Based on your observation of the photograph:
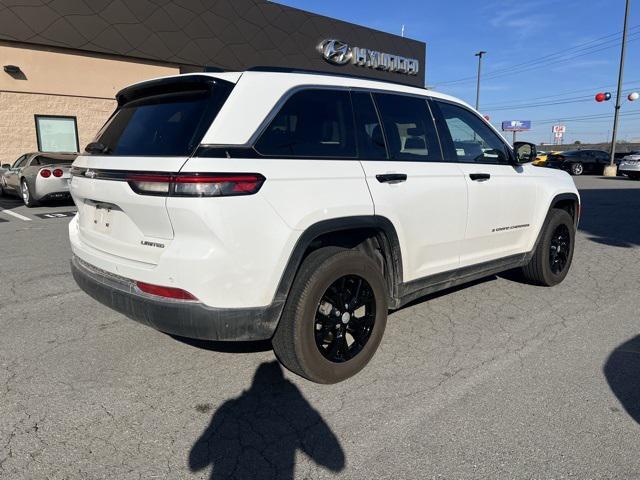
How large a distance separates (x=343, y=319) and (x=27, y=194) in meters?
11.3

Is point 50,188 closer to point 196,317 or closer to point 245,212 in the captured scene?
point 196,317

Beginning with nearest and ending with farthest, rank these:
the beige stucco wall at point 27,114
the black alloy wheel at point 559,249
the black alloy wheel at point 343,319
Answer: the black alloy wheel at point 343,319 → the black alloy wheel at point 559,249 → the beige stucco wall at point 27,114

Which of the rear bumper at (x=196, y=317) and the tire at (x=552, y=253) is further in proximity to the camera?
the tire at (x=552, y=253)

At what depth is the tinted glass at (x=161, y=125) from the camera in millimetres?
2676

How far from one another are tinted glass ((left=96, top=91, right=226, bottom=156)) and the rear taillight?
0.59ft

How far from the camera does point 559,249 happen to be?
528 centimetres

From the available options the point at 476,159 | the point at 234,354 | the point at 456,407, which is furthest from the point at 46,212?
the point at 456,407

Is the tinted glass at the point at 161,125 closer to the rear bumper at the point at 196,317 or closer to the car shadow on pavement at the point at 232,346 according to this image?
the rear bumper at the point at 196,317

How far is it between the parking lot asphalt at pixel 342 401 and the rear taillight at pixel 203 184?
4.19ft

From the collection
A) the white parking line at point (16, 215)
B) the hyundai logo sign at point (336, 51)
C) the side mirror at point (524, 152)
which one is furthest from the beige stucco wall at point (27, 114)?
the side mirror at point (524, 152)

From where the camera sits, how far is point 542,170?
4898 millimetres

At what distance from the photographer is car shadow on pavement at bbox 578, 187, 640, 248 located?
7.95 meters

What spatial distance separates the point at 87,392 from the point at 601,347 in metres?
3.62

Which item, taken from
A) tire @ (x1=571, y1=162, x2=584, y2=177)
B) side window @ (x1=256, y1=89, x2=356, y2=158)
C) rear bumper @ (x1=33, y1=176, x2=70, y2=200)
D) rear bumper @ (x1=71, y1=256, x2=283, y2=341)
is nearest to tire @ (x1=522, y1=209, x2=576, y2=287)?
side window @ (x1=256, y1=89, x2=356, y2=158)
